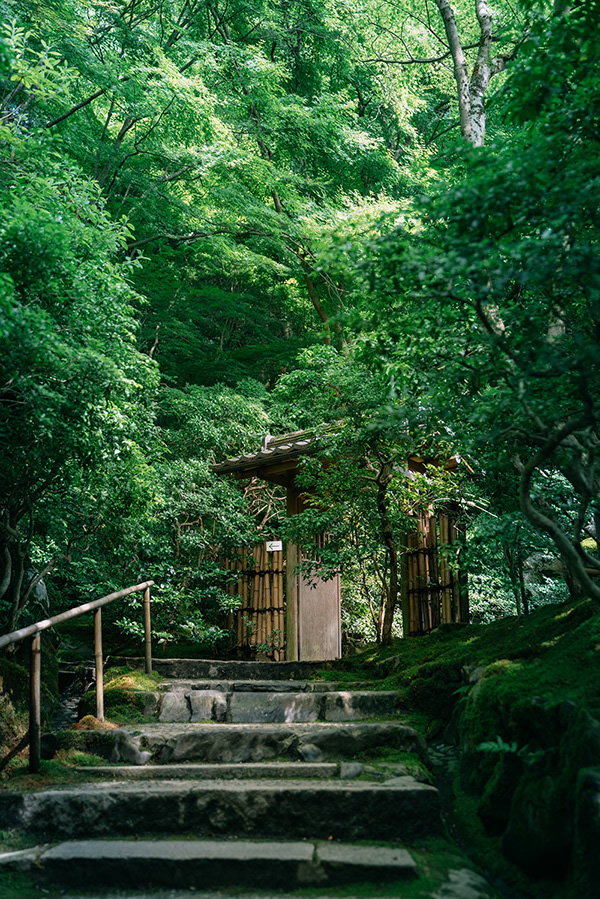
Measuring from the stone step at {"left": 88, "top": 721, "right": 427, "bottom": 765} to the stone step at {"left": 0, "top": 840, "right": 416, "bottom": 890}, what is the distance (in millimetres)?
1287

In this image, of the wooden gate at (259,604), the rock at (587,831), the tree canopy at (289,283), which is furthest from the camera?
the wooden gate at (259,604)

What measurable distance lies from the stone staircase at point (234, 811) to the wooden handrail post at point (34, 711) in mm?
385

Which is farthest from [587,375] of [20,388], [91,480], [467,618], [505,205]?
[467,618]

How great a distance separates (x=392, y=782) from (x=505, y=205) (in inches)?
124

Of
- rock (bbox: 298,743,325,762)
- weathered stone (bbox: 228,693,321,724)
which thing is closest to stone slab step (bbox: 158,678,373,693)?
weathered stone (bbox: 228,693,321,724)

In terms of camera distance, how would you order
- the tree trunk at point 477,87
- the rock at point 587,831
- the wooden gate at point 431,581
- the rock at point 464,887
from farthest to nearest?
the tree trunk at point 477,87, the wooden gate at point 431,581, the rock at point 464,887, the rock at point 587,831

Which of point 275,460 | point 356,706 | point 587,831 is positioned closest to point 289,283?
point 275,460

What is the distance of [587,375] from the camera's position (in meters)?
3.06

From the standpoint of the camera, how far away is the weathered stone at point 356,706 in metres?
5.81

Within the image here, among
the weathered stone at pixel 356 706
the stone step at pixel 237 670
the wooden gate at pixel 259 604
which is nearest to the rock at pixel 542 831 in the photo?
the weathered stone at pixel 356 706

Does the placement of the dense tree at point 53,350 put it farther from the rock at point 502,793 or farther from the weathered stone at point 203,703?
the rock at point 502,793

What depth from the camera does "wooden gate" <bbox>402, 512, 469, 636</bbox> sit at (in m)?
7.91

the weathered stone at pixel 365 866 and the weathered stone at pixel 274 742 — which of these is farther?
the weathered stone at pixel 274 742

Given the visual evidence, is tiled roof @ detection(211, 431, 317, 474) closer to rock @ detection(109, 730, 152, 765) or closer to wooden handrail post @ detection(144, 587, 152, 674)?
wooden handrail post @ detection(144, 587, 152, 674)
